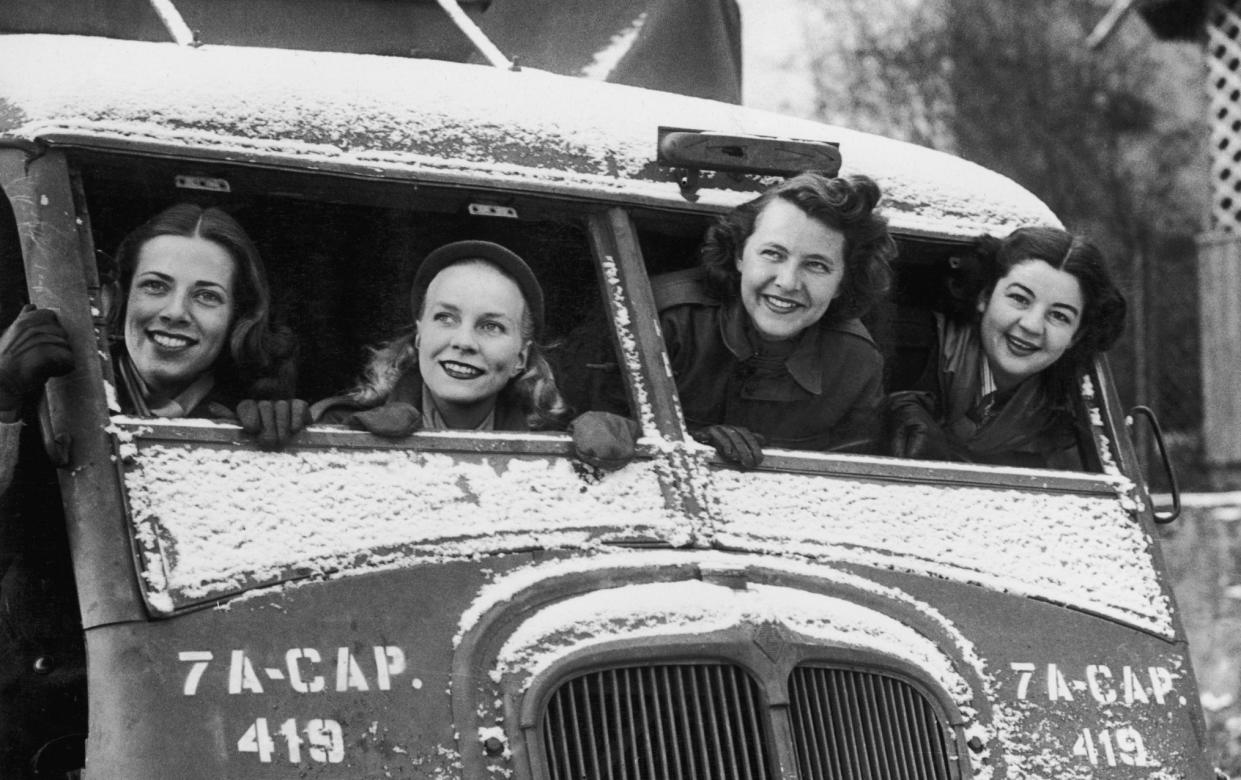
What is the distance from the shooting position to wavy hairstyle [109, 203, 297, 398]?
178 inches

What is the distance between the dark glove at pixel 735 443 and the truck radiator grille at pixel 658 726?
2.08 ft

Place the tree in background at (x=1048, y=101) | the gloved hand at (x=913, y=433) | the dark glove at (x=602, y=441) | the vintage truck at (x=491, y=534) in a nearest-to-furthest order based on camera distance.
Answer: the vintage truck at (x=491, y=534), the dark glove at (x=602, y=441), the gloved hand at (x=913, y=433), the tree in background at (x=1048, y=101)

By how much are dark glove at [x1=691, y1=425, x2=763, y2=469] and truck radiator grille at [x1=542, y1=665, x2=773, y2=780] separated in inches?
25.0

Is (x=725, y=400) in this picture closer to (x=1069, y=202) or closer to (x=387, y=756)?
(x=387, y=756)

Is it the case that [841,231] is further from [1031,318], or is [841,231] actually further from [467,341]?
[467,341]

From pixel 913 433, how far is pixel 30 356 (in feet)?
7.06

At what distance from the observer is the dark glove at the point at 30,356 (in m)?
4.17

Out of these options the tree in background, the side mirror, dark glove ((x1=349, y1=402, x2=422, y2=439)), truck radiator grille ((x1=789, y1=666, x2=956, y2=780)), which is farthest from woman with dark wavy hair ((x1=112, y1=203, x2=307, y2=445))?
the tree in background

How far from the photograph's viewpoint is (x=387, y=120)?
4.77 m

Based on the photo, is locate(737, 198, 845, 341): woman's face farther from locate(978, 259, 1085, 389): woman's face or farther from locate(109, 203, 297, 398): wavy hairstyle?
locate(109, 203, 297, 398): wavy hairstyle

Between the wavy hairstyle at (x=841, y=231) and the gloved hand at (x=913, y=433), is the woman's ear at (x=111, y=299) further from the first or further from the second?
the gloved hand at (x=913, y=433)

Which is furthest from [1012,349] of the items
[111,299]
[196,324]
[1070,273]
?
[111,299]

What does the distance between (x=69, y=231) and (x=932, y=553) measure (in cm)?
202

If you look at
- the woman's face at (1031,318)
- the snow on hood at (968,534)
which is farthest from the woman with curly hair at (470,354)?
the woman's face at (1031,318)
